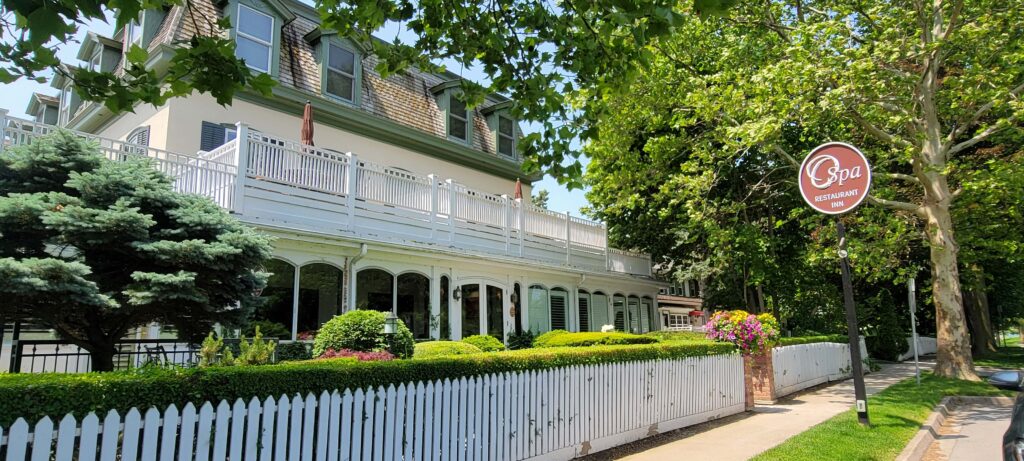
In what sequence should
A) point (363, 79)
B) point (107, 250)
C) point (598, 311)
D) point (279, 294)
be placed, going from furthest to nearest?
point (598, 311) < point (363, 79) < point (279, 294) < point (107, 250)

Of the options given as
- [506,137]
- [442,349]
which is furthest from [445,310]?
[506,137]

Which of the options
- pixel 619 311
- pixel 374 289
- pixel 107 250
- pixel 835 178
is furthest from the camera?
pixel 619 311

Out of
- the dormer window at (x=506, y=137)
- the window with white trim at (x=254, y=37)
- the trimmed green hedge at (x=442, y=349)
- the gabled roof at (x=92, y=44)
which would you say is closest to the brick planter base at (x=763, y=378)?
the trimmed green hedge at (x=442, y=349)

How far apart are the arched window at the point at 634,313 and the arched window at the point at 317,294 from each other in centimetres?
1305

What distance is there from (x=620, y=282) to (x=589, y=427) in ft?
45.9

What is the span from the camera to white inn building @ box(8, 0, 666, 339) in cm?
1107

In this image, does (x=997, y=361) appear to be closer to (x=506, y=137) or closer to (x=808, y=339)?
(x=808, y=339)

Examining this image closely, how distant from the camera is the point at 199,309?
774 centimetres

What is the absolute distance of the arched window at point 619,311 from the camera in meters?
21.5

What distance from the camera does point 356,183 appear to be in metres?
12.5

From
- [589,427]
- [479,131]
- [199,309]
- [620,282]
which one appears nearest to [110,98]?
[199,309]

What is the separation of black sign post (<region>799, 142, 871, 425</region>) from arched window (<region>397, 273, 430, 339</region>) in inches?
329

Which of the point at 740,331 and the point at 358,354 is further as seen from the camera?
the point at 740,331

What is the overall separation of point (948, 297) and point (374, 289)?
15.1 m
